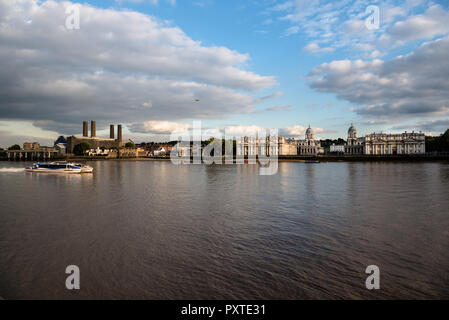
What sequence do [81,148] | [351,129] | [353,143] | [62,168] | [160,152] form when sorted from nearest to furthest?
[62,168] < [81,148] < [353,143] < [351,129] < [160,152]

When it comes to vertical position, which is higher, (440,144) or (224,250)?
(440,144)

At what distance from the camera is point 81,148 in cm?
15075

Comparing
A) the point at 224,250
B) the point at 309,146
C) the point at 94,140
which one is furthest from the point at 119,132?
the point at 224,250

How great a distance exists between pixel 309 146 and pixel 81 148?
129m

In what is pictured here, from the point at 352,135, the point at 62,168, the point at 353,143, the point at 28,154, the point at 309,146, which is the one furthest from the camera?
the point at 309,146

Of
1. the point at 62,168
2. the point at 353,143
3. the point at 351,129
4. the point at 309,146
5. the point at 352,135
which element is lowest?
the point at 62,168

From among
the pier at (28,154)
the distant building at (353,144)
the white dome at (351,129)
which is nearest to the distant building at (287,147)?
the distant building at (353,144)

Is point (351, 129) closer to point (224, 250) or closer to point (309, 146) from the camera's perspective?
point (309, 146)

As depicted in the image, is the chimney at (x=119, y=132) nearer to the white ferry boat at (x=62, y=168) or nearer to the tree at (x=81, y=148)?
the tree at (x=81, y=148)

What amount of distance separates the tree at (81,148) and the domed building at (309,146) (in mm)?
122351
